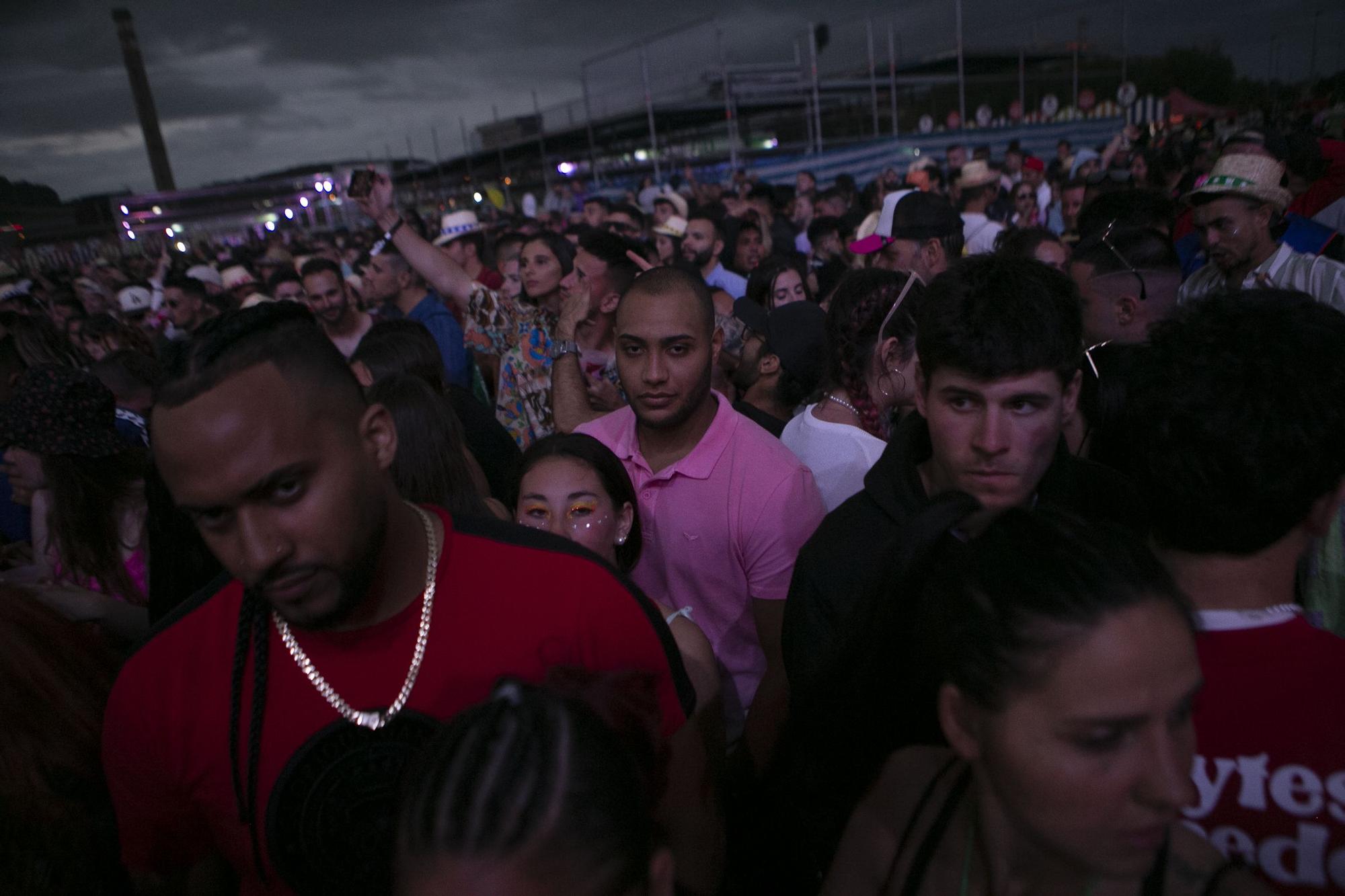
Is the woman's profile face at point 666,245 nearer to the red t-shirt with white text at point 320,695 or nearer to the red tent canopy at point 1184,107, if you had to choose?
the red t-shirt with white text at point 320,695

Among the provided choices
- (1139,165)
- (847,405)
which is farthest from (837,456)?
(1139,165)

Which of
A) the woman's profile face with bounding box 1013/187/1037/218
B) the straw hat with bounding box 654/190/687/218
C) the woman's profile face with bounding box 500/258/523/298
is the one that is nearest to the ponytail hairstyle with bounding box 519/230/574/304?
the woman's profile face with bounding box 500/258/523/298

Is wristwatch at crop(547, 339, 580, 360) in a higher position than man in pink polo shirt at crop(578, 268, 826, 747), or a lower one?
higher

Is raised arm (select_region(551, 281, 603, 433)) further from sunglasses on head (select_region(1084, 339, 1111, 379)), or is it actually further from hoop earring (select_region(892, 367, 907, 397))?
sunglasses on head (select_region(1084, 339, 1111, 379))

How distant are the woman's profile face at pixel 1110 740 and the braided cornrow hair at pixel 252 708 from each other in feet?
4.16

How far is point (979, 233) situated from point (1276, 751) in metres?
6.65

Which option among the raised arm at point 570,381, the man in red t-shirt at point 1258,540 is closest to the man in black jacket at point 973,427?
the man in red t-shirt at point 1258,540

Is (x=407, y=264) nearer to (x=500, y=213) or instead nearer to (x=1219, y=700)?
(x=1219, y=700)

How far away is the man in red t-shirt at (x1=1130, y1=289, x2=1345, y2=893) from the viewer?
1167 millimetres

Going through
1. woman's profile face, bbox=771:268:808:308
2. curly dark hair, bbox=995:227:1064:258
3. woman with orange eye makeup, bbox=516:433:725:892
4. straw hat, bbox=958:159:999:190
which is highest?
straw hat, bbox=958:159:999:190

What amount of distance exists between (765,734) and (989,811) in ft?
3.55

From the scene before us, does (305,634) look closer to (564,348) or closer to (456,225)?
(564,348)

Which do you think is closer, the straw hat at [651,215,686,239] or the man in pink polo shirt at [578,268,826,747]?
the man in pink polo shirt at [578,268,826,747]

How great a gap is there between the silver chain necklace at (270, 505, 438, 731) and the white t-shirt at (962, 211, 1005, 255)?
661 centimetres
